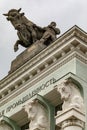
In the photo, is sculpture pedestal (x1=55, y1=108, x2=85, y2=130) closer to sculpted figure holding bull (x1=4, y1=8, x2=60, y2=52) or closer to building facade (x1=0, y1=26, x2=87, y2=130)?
building facade (x1=0, y1=26, x2=87, y2=130)

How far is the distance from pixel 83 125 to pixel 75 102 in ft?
3.31

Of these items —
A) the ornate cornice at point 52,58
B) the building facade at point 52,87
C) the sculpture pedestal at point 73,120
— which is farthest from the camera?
the ornate cornice at point 52,58

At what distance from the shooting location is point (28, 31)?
1288 inches

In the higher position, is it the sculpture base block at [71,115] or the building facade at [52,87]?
the building facade at [52,87]

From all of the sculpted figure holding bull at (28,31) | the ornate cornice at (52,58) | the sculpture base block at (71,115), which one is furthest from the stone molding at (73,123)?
the sculpted figure holding bull at (28,31)

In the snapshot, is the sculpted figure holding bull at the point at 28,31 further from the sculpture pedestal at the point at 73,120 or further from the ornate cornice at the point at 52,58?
the sculpture pedestal at the point at 73,120

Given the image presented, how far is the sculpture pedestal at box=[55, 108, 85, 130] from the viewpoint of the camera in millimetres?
26156

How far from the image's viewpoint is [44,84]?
2888cm

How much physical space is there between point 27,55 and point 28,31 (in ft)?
5.73

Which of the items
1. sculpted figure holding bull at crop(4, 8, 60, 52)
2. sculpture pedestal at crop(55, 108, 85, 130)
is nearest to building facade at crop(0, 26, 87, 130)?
sculpture pedestal at crop(55, 108, 85, 130)

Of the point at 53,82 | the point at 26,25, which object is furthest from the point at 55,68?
the point at 26,25

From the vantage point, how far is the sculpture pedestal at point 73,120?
26156 millimetres

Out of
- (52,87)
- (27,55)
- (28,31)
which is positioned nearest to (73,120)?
(52,87)

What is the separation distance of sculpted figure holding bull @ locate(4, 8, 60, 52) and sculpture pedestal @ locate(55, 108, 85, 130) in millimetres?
6124
